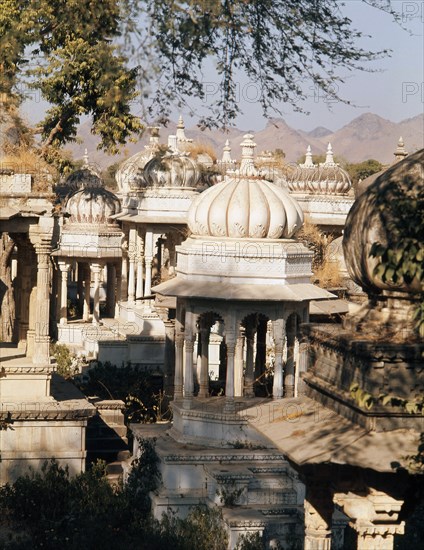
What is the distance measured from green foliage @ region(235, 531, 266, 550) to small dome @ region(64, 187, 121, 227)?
19.8 metres

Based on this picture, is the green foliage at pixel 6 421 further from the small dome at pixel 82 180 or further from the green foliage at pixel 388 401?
the small dome at pixel 82 180

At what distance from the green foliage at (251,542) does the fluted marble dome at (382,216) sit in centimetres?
564

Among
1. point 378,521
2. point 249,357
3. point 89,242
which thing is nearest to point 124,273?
point 89,242

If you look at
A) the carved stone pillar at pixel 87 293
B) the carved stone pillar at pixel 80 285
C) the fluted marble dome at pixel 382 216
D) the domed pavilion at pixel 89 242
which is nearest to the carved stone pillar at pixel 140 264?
the domed pavilion at pixel 89 242

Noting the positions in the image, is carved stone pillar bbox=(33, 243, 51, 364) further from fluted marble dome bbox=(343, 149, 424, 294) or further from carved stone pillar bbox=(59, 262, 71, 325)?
carved stone pillar bbox=(59, 262, 71, 325)

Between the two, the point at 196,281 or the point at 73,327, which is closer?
the point at 196,281

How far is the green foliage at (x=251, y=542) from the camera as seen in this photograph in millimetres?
14852

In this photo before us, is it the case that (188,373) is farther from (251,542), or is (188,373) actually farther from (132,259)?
(132,259)

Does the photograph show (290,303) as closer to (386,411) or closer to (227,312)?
(227,312)

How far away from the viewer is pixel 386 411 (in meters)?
8.87

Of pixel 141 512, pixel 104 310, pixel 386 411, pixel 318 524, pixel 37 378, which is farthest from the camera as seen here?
pixel 104 310

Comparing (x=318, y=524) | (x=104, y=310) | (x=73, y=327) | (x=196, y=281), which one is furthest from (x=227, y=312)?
(x=104, y=310)

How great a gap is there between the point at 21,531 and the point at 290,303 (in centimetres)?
448

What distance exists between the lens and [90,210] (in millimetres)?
34531
